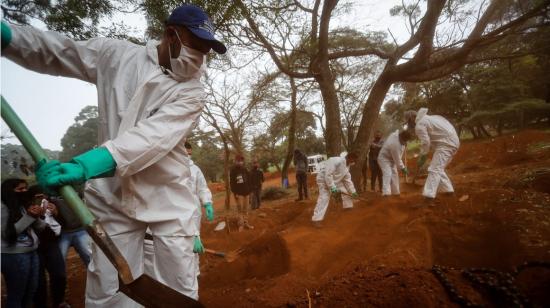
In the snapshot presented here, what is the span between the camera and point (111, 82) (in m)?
1.75

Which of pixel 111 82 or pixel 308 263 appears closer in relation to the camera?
pixel 111 82

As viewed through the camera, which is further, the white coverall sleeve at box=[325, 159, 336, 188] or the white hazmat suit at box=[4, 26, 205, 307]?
the white coverall sleeve at box=[325, 159, 336, 188]

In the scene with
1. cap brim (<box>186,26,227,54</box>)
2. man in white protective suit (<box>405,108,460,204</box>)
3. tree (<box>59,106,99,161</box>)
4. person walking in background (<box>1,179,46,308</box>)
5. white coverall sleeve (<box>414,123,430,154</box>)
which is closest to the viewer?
cap brim (<box>186,26,227,54</box>)

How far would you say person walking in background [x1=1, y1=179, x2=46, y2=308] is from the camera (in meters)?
3.14

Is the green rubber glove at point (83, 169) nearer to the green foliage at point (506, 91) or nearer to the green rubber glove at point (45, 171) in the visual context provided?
the green rubber glove at point (45, 171)

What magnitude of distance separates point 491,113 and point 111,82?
18.7m

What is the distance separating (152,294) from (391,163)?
6.94 m

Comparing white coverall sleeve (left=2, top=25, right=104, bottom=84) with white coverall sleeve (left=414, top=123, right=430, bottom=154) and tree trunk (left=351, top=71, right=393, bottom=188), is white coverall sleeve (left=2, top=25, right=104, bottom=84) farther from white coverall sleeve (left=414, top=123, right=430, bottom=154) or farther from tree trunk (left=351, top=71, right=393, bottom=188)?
tree trunk (left=351, top=71, right=393, bottom=188)

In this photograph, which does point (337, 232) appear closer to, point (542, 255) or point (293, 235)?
point (293, 235)

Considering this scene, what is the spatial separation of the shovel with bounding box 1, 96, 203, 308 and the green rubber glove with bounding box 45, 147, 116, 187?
0.15ft

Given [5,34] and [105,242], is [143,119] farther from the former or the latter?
[5,34]

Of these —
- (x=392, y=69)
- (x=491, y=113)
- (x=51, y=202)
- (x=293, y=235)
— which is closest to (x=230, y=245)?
(x=293, y=235)

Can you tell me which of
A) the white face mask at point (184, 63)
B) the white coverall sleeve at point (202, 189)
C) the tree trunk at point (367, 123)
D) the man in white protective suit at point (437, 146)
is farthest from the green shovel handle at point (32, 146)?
the tree trunk at point (367, 123)

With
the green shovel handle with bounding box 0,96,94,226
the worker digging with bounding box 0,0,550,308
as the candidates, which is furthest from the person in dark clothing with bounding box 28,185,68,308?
the green shovel handle with bounding box 0,96,94,226
